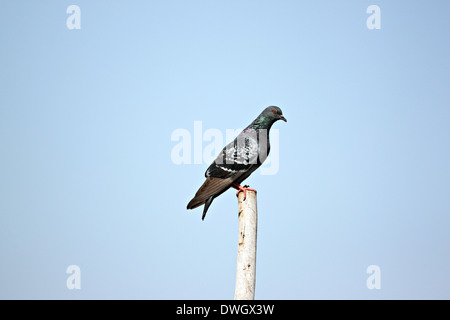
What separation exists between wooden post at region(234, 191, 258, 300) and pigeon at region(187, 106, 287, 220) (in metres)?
0.54

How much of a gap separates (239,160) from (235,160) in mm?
84

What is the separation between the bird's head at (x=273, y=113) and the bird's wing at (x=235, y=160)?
0.81 m

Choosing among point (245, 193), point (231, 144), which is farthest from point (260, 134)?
point (245, 193)

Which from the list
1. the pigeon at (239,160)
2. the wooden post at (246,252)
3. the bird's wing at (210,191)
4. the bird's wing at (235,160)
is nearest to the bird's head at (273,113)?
the pigeon at (239,160)

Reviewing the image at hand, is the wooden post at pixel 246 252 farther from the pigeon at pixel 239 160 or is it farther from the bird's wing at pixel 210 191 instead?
the bird's wing at pixel 210 191

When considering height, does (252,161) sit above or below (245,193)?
above

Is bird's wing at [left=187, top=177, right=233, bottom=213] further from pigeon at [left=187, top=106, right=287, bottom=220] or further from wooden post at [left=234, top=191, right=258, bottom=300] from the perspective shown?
wooden post at [left=234, top=191, right=258, bottom=300]

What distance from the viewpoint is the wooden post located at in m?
6.96

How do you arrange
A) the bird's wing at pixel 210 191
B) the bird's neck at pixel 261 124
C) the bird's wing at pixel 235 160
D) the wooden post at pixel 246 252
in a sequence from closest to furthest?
the wooden post at pixel 246 252
the bird's wing at pixel 210 191
the bird's wing at pixel 235 160
the bird's neck at pixel 261 124

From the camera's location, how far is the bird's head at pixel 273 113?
33.3 feet

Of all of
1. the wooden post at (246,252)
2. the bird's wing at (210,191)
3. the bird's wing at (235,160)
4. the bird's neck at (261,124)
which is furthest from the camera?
the bird's neck at (261,124)
